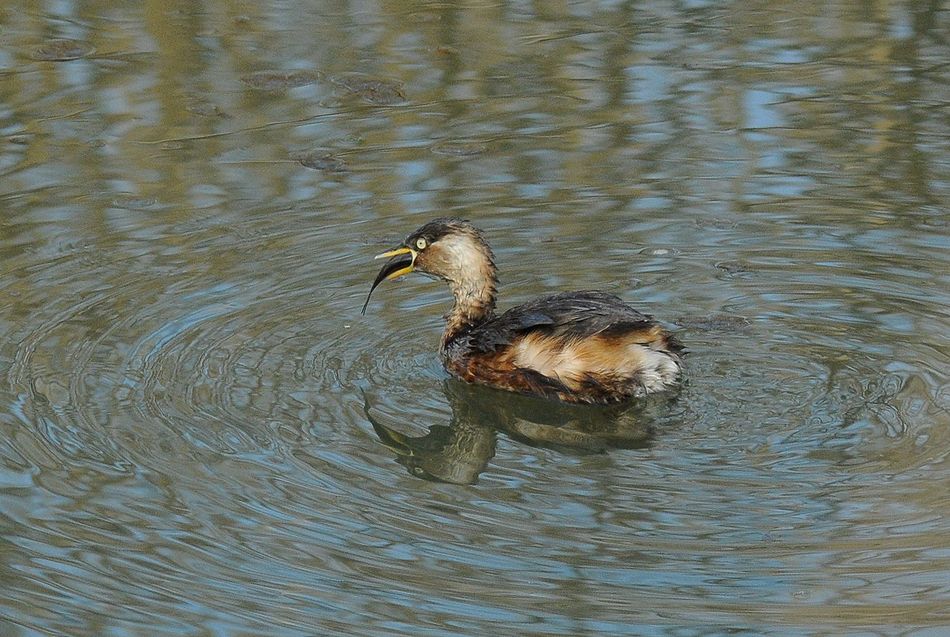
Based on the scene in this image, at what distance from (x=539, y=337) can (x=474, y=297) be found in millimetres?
596

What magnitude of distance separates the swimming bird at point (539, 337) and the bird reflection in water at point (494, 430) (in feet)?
0.20

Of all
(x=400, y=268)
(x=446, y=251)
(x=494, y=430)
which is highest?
(x=446, y=251)

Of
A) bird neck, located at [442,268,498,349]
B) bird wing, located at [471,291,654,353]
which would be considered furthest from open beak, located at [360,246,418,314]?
bird wing, located at [471,291,654,353]

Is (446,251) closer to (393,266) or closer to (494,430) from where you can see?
(393,266)

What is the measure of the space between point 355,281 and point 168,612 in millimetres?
3126

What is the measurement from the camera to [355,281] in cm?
823

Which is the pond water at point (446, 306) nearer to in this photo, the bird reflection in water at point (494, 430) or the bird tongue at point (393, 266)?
the bird reflection in water at point (494, 430)

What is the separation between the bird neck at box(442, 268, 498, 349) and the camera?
770cm

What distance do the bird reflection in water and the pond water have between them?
0.03 meters

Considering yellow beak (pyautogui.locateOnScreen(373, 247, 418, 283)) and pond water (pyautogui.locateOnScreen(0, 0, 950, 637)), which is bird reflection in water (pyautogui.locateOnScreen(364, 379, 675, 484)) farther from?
yellow beak (pyautogui.locateOnScreen(373, 247, 418, 283))

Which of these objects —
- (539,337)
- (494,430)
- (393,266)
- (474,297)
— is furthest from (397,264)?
(494,430)

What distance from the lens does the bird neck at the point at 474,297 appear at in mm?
7703

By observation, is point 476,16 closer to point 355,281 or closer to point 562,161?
point 562,161

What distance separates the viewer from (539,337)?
23.7 feet
